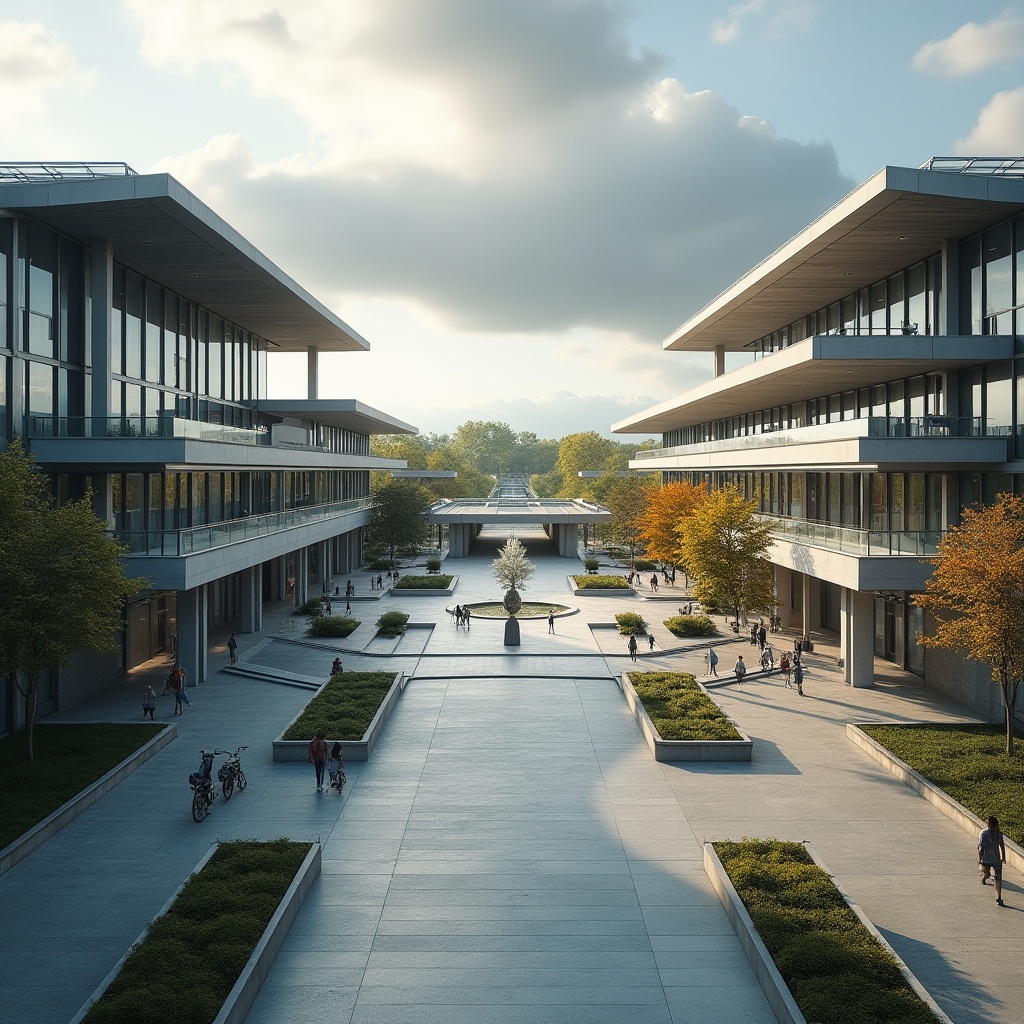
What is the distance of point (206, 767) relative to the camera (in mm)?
18359

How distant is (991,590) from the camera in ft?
69.6

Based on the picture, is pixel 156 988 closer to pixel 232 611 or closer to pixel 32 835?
pixel 32 835

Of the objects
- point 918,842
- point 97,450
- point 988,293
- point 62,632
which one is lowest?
point 918,842

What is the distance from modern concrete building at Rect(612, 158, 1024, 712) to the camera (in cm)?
2628

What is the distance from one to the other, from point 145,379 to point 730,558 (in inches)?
946

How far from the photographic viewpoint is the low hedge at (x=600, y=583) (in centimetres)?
5419

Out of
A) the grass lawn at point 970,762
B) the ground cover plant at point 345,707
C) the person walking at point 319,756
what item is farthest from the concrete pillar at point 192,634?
the grass lawn at point 970,762

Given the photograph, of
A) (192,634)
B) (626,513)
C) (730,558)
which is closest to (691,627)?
(730,558)

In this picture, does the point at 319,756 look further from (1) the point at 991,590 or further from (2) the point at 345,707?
(1) the point at 991,590

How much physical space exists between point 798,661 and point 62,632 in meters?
22.0

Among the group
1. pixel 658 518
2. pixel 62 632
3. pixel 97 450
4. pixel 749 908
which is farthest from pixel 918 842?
pixel 658 518

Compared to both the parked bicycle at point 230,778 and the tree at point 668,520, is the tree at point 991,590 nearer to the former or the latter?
the parked bicycle at point 230,778

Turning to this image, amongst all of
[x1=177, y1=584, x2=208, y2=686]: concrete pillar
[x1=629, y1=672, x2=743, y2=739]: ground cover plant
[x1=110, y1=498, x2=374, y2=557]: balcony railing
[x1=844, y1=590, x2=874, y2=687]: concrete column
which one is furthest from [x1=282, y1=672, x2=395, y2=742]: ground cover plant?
[x1=844, y1=590, x2=874, y2=687]: concrete column

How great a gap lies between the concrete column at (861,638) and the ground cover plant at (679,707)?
18.4 ft
